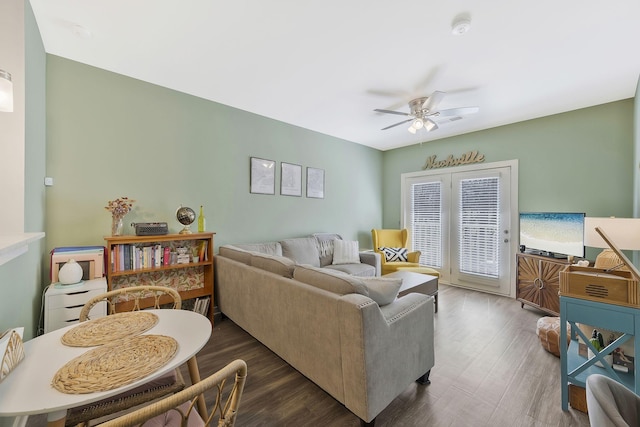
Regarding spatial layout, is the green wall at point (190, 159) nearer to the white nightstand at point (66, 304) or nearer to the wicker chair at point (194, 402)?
the white nightstand at point (66, 304)

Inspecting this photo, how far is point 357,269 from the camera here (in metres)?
3.79

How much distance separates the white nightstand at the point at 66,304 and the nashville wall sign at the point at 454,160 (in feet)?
16.3

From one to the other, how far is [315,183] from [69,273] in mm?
3206

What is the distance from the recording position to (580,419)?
5.16 feet

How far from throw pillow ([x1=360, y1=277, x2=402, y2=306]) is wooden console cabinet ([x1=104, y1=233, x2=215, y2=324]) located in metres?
1.93

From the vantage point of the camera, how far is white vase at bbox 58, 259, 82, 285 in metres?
2.05

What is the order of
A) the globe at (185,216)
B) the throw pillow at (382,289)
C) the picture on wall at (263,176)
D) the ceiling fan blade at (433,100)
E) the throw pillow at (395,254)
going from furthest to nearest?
the throw pillow at (395,254) → the picture on wall at (263,176) → the globe at (185,216) → the ceiling fan blade at (433,100) → the throw pillow at (382,289)

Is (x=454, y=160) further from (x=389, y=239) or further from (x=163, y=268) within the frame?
(x=163, y=268)

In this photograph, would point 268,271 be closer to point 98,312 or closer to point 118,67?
point 98,312

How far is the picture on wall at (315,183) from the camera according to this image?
4.32 metres

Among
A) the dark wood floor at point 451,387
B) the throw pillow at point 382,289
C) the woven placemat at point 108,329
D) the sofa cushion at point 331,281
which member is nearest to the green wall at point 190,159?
the woven placemat at point 108,329

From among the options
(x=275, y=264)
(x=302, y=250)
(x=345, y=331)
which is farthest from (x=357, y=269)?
(x=345, y=331)

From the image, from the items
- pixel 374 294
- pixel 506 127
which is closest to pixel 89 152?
pixel 374 294

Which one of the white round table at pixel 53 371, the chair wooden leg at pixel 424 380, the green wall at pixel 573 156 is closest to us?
the white round table at pixel 53 371
